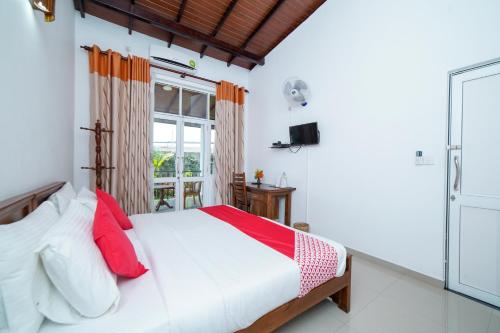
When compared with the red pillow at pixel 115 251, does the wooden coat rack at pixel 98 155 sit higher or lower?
higher

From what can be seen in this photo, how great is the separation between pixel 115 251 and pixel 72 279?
0.26m

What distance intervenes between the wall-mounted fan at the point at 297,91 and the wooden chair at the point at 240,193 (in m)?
1.68

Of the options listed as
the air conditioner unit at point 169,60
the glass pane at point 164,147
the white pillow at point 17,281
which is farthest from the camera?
the glass pane at point 164,147

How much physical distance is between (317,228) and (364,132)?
1.55 m

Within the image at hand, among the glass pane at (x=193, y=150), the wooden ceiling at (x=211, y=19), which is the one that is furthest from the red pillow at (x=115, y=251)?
the wooden ceiling at (x=211, y=19)

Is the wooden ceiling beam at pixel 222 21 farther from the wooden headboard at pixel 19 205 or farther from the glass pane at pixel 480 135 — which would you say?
the wooden headboard at pixel 19 205

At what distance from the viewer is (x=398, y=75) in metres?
2.27

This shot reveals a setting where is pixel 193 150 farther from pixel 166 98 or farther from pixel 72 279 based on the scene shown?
pixel 72 279

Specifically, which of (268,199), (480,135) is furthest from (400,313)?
(268,199)

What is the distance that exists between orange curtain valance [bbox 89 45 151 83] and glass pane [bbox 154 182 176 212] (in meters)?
1.78

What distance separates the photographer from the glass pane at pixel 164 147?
3.59 m

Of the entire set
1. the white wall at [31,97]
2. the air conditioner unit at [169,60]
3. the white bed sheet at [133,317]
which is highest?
the air conditioner unit at [169,60]

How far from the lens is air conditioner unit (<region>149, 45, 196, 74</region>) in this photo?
134 inches

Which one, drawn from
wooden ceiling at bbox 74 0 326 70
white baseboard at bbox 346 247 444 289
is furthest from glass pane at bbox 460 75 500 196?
wooden ceiling at bbox 74 0 326 70
